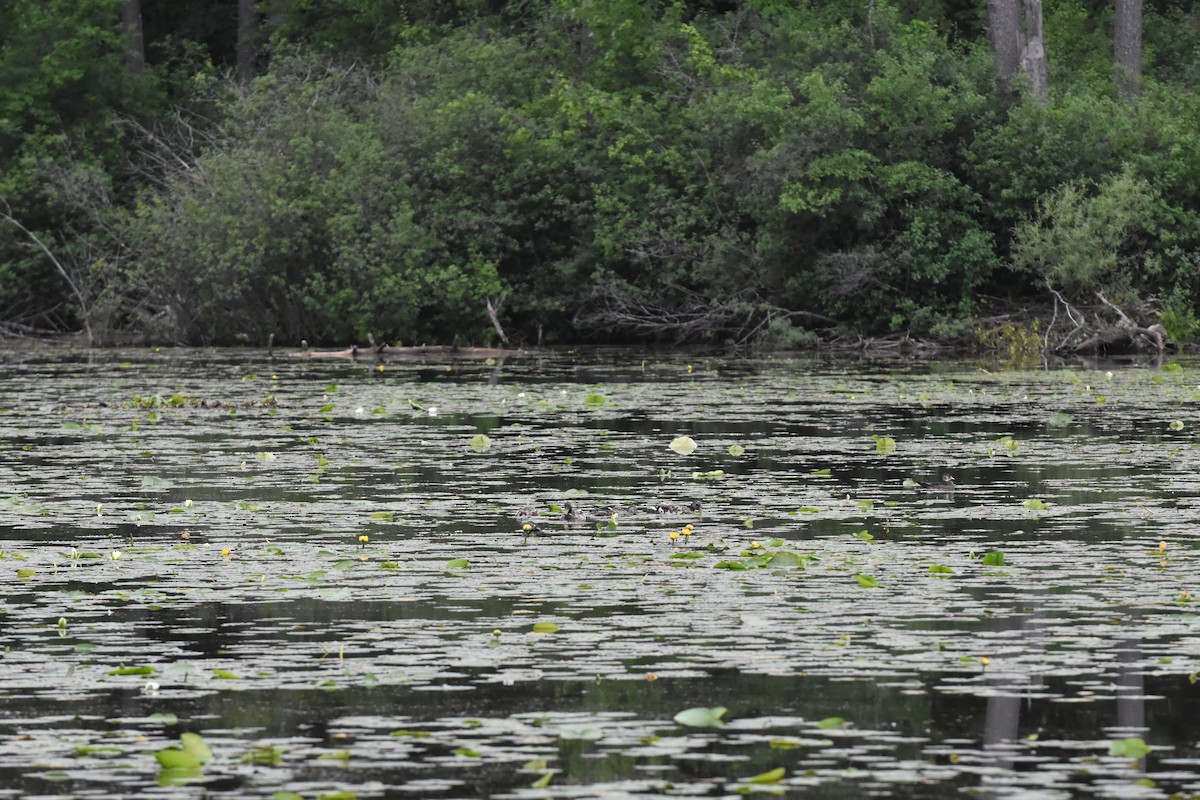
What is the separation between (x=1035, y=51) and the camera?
122 ft

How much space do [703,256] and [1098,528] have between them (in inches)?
1011

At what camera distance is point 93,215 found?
137 ft

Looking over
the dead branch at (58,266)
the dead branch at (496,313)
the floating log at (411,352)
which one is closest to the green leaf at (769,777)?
the floating log at (411,352)

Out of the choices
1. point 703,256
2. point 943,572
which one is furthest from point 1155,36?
point 943,572

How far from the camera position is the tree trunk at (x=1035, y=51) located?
36906 millimetres

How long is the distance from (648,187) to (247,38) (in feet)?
53.5

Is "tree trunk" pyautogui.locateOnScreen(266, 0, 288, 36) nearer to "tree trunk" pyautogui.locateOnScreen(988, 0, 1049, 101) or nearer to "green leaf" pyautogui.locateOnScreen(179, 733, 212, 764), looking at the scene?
"tree trunk" pyautogui.locateOnScreen(988, 0, 1049, 101)

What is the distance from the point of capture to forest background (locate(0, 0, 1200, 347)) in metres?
34.7

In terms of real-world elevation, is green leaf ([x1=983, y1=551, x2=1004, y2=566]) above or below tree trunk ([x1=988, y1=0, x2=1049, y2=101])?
below

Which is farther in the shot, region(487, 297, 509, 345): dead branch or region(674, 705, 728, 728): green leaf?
region(487, 297, 509, 345): dead branch

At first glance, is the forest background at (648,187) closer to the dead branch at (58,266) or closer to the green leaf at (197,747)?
the dead branch at (58,266)

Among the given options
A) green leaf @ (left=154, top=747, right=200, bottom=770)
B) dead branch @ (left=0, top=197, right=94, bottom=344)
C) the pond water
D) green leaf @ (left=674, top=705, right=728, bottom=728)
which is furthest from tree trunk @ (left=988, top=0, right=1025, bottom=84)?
green leaf @ (left=154, top=747, right=200, bottom=770)

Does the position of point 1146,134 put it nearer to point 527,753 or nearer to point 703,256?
point 703,256

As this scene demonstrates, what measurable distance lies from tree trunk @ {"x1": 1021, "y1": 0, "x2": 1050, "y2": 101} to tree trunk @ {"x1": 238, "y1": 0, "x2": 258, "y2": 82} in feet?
64.2
